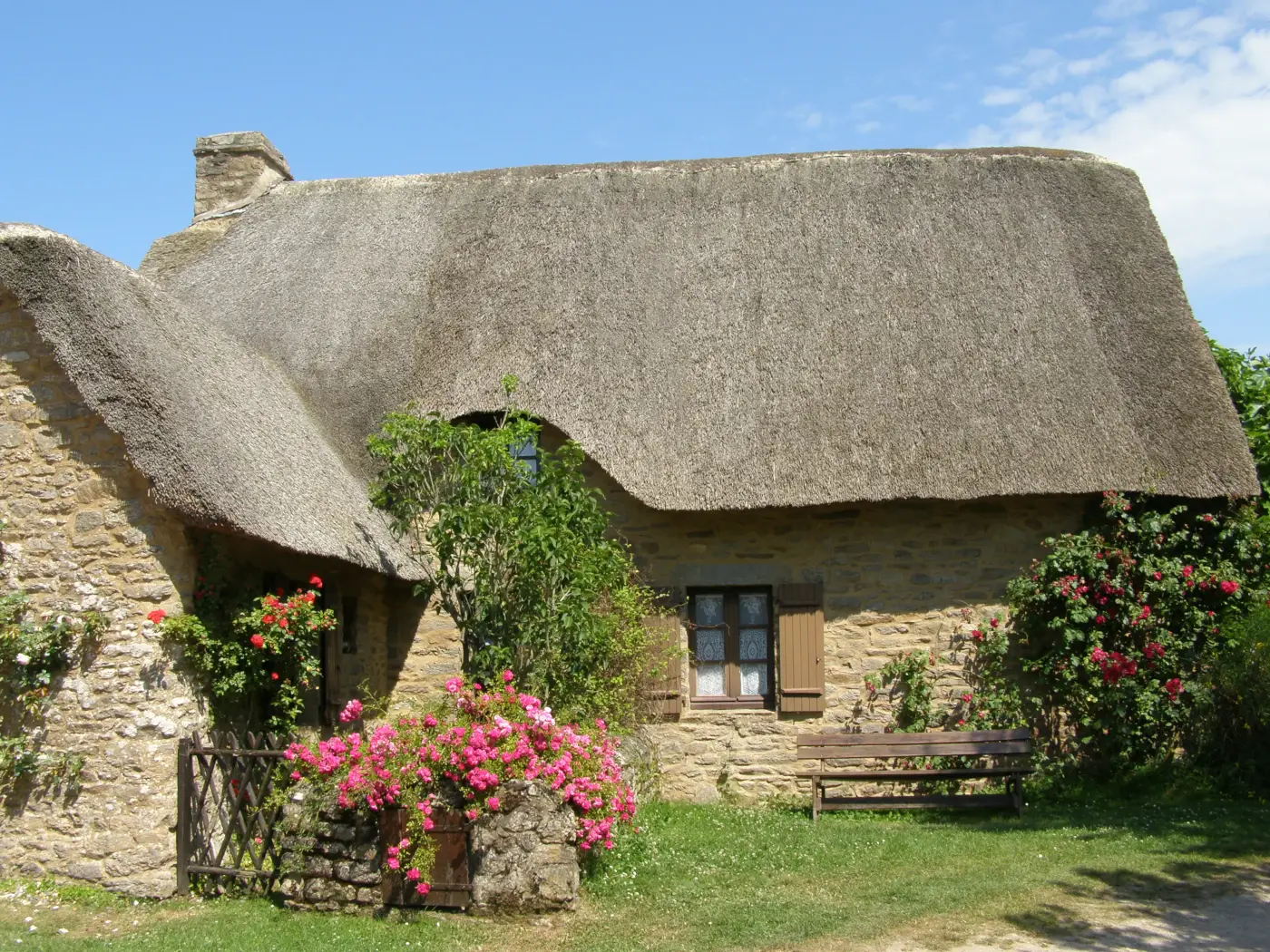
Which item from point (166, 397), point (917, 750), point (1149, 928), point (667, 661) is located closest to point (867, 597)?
point (917, 750)

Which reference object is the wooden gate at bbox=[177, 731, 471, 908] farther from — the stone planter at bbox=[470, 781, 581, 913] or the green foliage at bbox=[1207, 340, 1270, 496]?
the green foliage at bbox=[1207, 340, 1270, 496]

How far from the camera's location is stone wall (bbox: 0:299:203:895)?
6.56 metres

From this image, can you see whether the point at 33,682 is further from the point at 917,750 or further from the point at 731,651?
the point at 917,750

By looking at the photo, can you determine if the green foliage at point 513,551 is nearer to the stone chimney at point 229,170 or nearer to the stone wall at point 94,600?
the stone wall at point 94,600

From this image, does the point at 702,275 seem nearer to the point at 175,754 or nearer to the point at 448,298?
the point at 448,298

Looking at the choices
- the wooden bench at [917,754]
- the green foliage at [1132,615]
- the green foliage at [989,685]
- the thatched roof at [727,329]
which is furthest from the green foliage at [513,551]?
the green foliage at [1132,615]

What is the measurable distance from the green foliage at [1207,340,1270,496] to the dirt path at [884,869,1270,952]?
6392mm

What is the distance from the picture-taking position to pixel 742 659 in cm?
1007

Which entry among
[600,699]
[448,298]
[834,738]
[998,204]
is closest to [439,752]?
[600,699]

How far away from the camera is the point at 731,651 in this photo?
10078mm

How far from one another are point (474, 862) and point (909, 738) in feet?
13.1

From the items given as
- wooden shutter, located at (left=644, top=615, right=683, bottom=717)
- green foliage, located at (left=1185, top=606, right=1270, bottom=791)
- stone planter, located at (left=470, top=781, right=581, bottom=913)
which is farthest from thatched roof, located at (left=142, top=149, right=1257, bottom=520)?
stone planter, located at (left=470, top=781, right=581, bottom=913)

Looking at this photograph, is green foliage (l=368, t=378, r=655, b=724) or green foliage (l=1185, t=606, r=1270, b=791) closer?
green foliage (l=368, t=378, r=655, b=724)

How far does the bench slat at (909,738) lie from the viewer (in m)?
8.77
